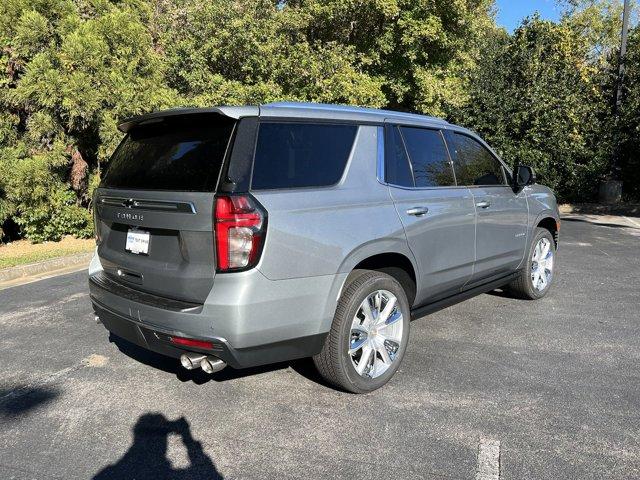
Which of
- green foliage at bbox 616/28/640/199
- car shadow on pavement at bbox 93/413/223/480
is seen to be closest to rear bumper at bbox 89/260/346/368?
car shadow on pavement at bbox 93/413/223/480

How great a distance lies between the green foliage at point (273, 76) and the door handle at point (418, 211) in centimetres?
700

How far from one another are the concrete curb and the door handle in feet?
19.7

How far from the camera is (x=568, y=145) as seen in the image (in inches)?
579

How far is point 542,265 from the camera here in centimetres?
563

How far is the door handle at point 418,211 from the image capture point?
143 inches

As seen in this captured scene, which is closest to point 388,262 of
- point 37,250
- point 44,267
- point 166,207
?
point 166,207

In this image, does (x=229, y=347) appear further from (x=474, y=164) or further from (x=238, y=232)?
(x=474, y=164)

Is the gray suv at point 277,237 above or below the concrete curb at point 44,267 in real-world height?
above

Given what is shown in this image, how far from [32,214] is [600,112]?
47.8 feet

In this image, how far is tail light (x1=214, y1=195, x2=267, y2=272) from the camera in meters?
2.72

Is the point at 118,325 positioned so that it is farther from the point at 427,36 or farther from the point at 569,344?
the point at 427,36

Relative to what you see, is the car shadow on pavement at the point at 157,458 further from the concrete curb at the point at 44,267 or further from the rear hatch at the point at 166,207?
the concrete curb at the point at 44,267

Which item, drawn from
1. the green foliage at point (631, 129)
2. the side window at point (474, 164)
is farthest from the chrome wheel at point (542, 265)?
the green foliage at point (631, 129)

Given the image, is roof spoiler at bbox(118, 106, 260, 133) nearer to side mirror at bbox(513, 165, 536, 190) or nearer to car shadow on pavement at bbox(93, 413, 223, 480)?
car shadow on pavement at bbox(93, 413, 223, 480)
